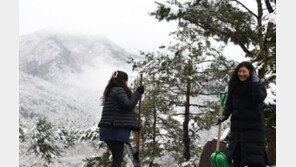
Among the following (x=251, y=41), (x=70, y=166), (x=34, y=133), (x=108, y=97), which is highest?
(x=251, y=41)

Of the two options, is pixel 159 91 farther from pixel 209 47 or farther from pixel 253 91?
pixel 253 91

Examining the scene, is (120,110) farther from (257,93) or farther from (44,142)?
(44,142)

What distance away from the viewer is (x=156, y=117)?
13555 millimetres

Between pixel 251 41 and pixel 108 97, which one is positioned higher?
pixel 251 41

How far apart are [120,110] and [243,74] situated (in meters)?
1.62

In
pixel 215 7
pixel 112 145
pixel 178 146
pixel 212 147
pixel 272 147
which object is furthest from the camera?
pixel 178 146

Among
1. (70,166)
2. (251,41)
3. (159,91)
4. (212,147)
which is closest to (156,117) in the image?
(159,91)

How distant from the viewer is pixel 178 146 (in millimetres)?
13250

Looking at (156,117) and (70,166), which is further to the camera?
(70,166)

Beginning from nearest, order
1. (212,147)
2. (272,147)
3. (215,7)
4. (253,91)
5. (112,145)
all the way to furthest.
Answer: (253,91) < (112,145) < (272,147) < (212,147) < (215,7)

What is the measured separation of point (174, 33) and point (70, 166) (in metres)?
63.6

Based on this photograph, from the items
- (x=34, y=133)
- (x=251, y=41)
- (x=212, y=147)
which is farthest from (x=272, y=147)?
(x=34, y=133)

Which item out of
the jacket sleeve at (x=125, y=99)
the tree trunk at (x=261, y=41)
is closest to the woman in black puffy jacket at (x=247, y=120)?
the jacket sleeve at (x=125, y=99)

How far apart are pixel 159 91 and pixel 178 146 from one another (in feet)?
11.1
